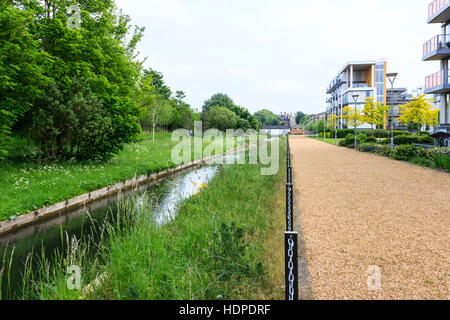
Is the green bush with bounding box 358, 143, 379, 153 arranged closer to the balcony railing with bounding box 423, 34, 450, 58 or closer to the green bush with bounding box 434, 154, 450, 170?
the balcony railing with bounding box 423, 34, 450, 58

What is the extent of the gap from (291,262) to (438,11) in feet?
85.0

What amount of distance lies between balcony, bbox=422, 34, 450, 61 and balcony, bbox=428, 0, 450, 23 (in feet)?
3.68

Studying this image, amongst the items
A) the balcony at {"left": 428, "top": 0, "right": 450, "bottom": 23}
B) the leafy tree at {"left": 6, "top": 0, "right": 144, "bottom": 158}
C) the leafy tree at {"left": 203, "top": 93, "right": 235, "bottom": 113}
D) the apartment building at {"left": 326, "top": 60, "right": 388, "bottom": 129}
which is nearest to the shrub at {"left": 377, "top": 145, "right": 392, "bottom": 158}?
the balcony at {"left": 428, "top": 0, "right": 450, "bottom": 23}

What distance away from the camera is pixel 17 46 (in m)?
8.98

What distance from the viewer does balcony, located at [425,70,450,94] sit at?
72.1 ft

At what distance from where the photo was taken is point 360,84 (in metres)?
62.2

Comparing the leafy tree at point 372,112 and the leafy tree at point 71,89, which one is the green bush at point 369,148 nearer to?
the leafy tree at point 372,112

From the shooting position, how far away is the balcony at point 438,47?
22.0 m

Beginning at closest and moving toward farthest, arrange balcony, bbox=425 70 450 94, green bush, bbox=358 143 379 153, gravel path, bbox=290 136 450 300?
gravel path, bbox=290 136 450 300 < green bush, bbox=358 143 379 153 < balcony, bbox=425 70 450 94

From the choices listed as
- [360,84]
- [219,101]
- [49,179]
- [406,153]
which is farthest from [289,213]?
[219,101]

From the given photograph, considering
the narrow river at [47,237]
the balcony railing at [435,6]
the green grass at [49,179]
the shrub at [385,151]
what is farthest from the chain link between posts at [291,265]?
the balcony railing at [435,6]

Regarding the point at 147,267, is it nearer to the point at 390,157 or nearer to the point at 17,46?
the point at 17,46
